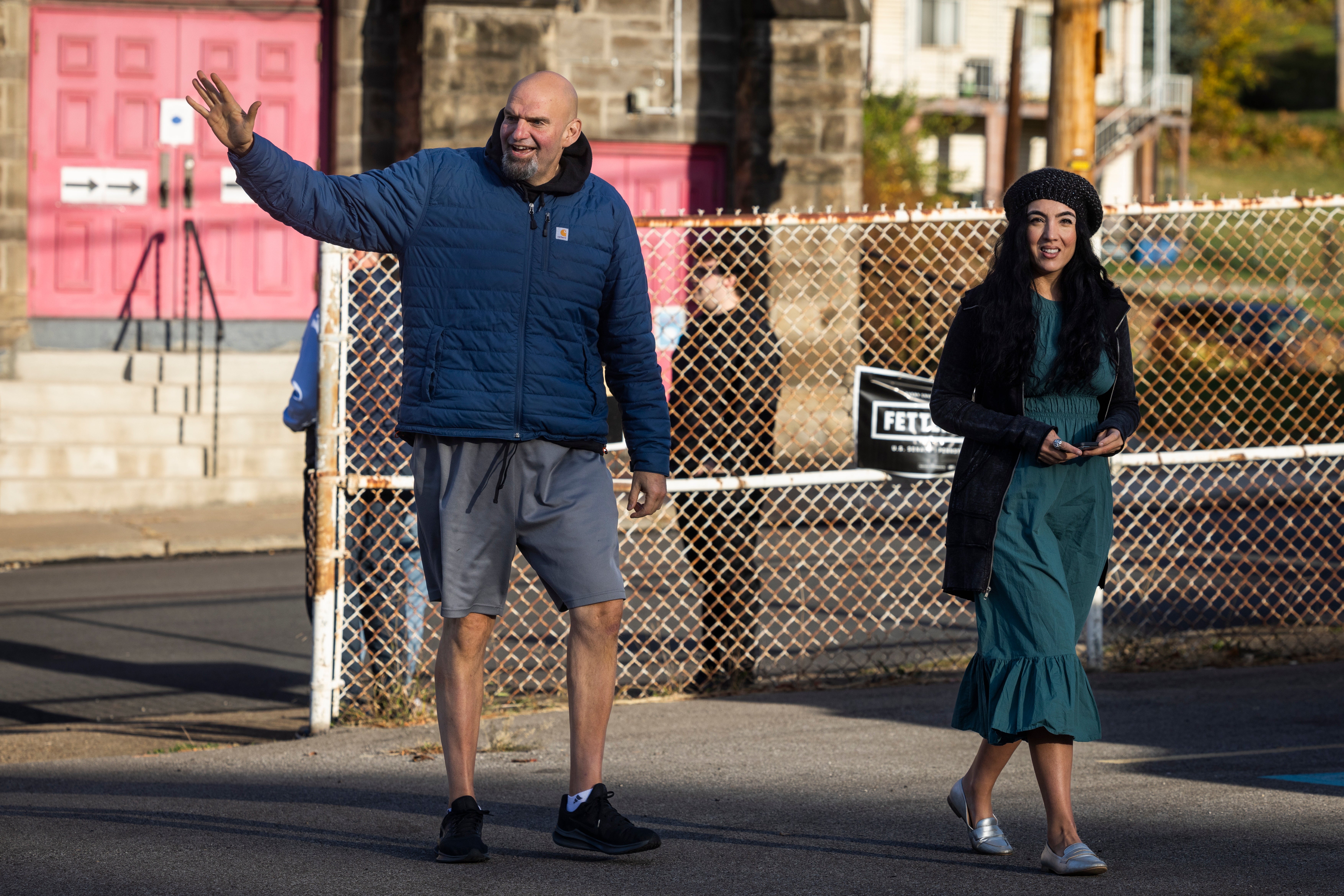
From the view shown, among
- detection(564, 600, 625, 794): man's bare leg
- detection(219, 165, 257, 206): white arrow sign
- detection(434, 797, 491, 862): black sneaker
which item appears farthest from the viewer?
detection(219, 165, 257, 206): white arrow sign

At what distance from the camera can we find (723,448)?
6457mm

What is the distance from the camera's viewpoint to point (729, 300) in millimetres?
6418

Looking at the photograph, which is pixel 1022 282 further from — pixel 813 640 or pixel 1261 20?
pixel 1261 20

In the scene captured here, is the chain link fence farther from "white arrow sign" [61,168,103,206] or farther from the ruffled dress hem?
"white arrow sign" [61,168,103,206]

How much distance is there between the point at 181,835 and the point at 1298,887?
3070mm

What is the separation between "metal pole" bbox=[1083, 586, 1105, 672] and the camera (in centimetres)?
689

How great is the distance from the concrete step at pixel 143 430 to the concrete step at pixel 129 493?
0.32m

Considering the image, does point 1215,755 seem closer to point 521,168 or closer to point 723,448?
point 723,448

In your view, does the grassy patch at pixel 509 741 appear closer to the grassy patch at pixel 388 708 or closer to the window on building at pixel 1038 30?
the grassy patch at pixel 388 708

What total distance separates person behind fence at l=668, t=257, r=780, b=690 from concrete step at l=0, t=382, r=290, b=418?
23.1 ft

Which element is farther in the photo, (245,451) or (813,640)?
(245,451)

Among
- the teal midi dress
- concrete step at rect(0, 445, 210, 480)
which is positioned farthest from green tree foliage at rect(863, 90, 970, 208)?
the teal midi dress

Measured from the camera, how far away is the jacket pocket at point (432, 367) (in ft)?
13.3

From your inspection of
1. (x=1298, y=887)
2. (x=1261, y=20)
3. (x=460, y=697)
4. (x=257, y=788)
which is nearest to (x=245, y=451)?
(x=257, y=788)
